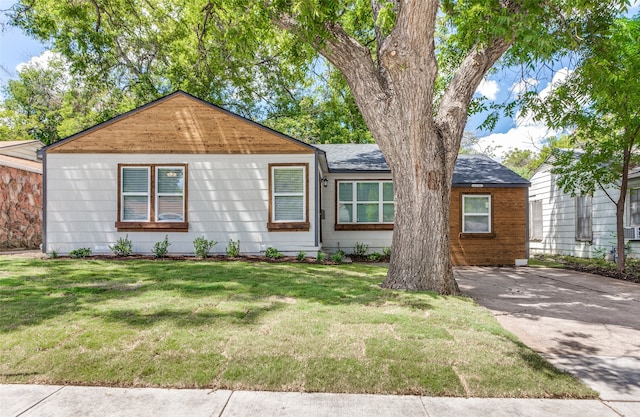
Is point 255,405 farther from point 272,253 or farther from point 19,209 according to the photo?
point 19,209

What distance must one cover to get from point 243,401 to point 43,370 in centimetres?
175

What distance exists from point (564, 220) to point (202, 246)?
13293 millimetres

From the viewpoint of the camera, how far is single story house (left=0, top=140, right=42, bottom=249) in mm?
13156

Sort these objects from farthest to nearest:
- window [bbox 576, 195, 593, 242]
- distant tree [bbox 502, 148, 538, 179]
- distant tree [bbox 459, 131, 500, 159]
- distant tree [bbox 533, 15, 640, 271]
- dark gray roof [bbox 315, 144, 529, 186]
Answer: distant tree [bbox 502, 148, 538, 179]
distant tree [bbox 459, 131, 500, 159]
window [bbox 576, 195, 593, 242]
dark gray roof [bbox 315, 144, 529, 186]
distant tree [bbox 533, 15, 640, 271]

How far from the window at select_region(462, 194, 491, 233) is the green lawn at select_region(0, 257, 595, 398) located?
6.50m

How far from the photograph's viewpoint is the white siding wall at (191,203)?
10.4m

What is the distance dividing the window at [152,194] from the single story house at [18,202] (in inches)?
219

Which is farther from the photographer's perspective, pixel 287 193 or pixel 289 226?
pixel 287 193

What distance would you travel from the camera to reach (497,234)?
1155cm

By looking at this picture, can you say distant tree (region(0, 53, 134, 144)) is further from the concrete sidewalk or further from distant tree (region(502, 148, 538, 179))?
distant tree (region(502, 148, 538, 179))

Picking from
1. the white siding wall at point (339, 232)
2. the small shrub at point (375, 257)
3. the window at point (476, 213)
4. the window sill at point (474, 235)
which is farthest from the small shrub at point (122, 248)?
the window at point (476, 213)

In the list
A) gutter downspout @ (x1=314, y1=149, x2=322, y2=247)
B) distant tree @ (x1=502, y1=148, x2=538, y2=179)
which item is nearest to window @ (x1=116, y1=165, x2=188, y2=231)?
gutter downspout @ (x1=314, y1=149, x2=322, y2=247)

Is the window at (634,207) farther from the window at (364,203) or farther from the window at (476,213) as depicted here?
the window at (364,203)

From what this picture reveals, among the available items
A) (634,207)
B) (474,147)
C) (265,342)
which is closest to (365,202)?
(634,207)
